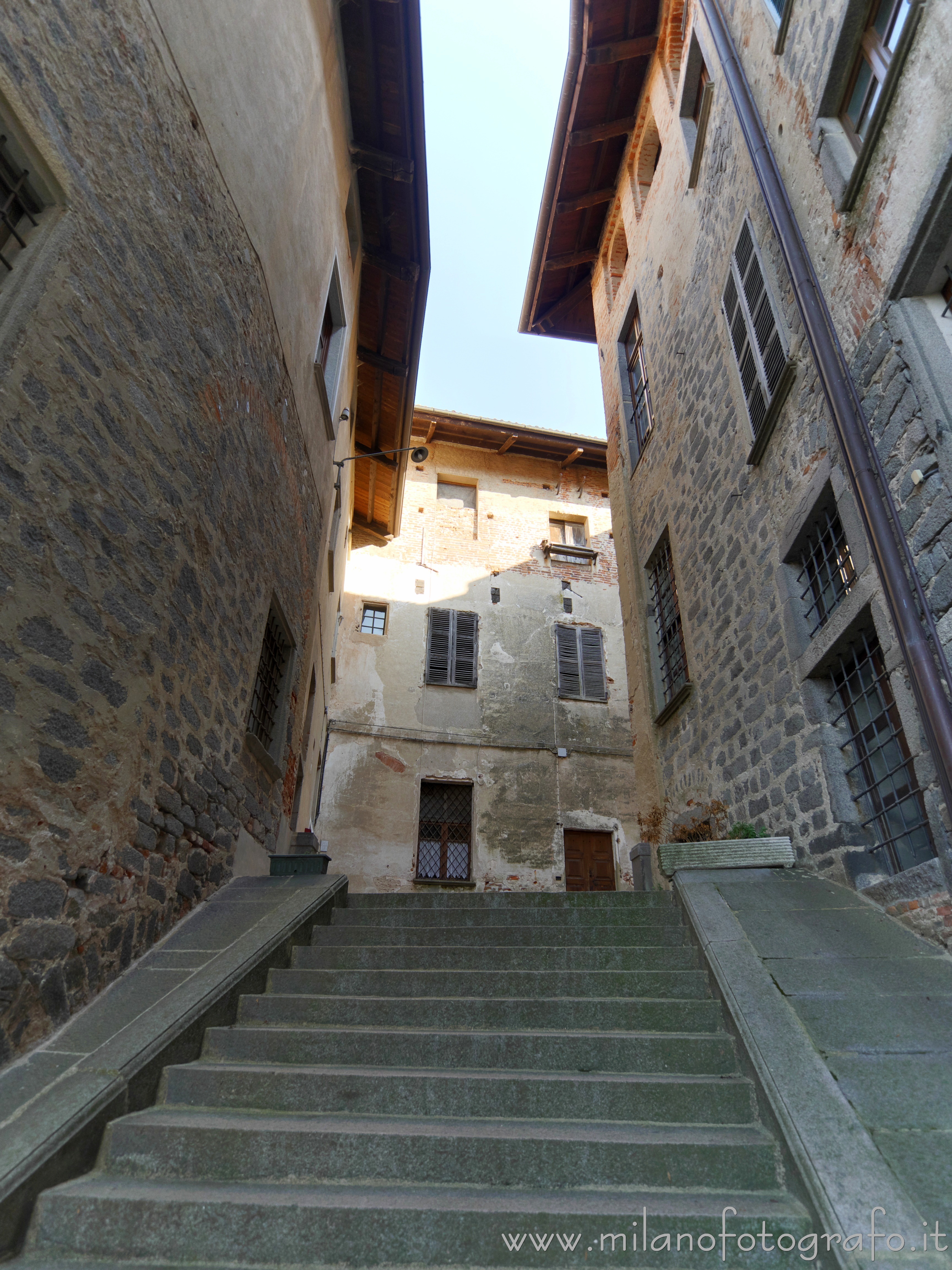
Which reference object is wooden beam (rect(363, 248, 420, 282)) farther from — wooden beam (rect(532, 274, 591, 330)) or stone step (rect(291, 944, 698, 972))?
stone step (rect(291, 944, 698, 972))

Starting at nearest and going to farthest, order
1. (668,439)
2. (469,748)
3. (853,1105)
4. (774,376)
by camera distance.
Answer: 1. (853,1105)
2. (774,376)
3. (668,439)
4. (469,748)

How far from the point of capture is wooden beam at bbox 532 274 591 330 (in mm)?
12836

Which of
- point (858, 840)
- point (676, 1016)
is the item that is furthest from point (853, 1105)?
point (858, 840)

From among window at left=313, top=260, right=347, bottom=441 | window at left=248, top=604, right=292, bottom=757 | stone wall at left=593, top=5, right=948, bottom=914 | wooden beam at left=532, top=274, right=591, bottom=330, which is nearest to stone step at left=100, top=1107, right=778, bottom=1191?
stone wall at left=593, top=5, right=948, bottom=914

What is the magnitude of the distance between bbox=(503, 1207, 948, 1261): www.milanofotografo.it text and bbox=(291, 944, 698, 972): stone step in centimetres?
153

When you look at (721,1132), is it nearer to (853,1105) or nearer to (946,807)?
(853,1105)

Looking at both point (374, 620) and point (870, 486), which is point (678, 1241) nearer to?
point (870, 486)

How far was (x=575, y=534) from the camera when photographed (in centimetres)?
1585

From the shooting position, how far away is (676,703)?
7.18 metres

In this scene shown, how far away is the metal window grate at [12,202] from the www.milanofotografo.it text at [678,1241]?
4.10 meters

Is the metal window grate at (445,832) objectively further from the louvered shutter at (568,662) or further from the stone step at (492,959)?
the stone step at (492,959)

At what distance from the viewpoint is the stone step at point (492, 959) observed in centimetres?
378

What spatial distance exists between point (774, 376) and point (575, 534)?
10221mm

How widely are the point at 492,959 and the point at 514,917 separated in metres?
0.72
